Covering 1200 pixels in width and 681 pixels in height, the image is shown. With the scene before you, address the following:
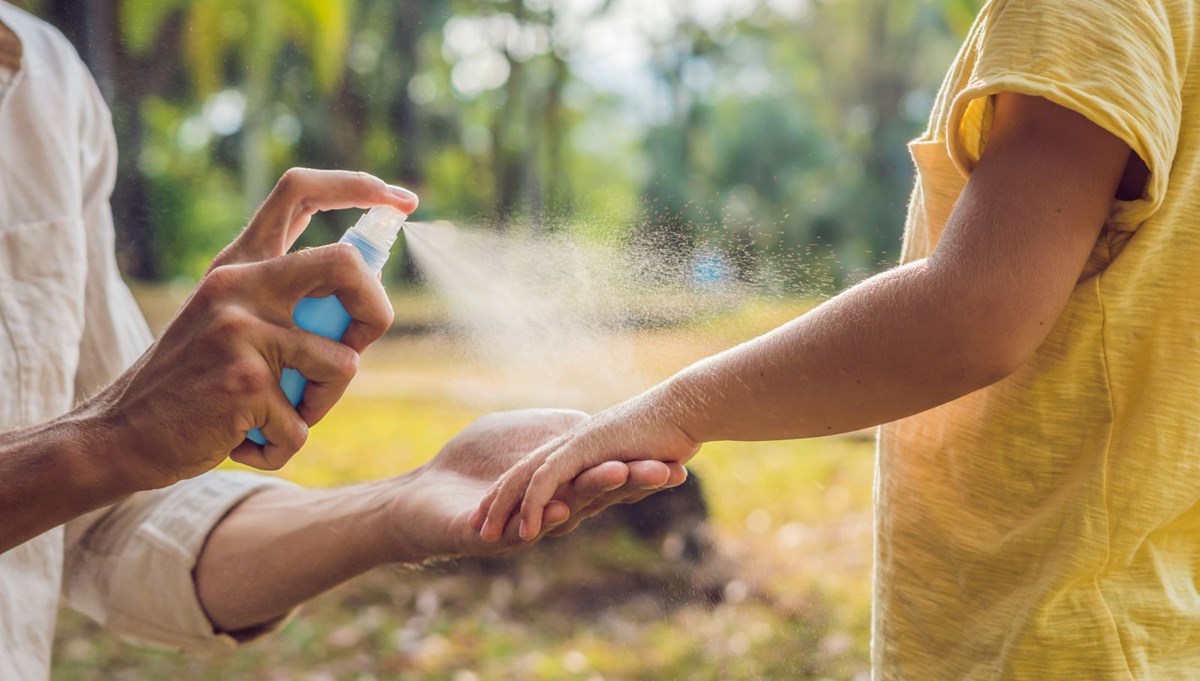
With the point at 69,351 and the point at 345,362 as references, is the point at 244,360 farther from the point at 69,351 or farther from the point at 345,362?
the point at 69,351

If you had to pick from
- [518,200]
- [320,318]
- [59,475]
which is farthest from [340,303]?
[518,200]

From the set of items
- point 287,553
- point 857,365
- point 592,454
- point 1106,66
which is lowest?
point 287,553

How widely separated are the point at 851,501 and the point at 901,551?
7.31ft

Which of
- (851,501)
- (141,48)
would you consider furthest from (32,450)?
(851,501)

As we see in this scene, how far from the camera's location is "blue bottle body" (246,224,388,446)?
30.6 inches

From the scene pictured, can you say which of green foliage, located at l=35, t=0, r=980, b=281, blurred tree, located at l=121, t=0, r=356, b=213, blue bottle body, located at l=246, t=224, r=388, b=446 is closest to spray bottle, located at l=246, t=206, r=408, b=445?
blue bottle body, located at l=246, t=224, r=388, b=446

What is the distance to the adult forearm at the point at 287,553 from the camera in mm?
1040

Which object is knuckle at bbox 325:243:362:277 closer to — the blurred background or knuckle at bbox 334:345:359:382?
knuckle at bbox 334:345:359:382

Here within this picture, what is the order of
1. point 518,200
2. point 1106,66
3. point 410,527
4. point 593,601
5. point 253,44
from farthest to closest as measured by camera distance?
point 253,44
point 593,601
point 518,200
point 410,527
point 1106,66

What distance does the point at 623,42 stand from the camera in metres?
3.21

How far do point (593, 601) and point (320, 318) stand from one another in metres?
2.24

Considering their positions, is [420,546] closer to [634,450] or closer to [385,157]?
[634,450]

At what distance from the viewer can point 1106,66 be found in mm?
666

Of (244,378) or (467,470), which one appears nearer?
(244,378)
